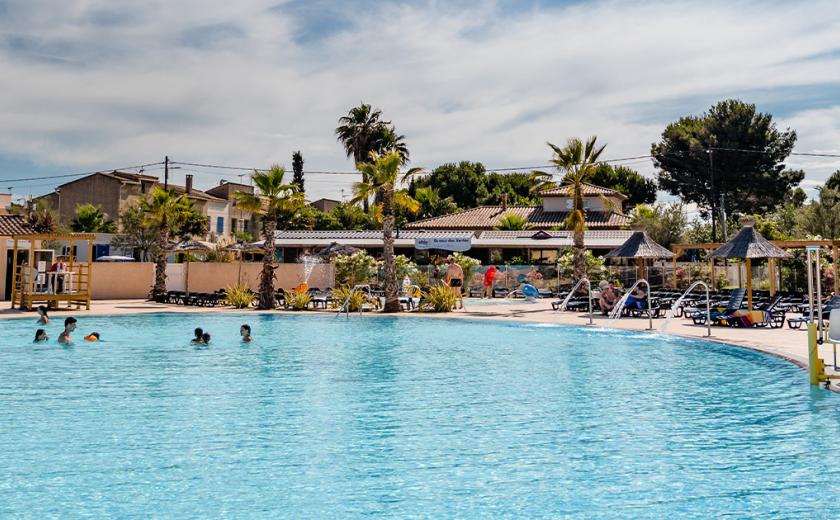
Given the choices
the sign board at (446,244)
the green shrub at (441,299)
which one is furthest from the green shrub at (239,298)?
the sign board at (446,244)

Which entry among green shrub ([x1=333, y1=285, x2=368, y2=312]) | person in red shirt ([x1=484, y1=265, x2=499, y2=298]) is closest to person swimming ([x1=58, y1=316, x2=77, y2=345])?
green shrub ([x1=333, y1=285, x2=368, y2=312])

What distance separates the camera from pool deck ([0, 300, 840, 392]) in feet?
46.7

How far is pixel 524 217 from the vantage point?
55.1 m

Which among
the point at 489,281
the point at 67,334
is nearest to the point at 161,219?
the point at 67,334

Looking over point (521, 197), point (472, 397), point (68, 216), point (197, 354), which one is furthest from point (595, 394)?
point (521, 197)

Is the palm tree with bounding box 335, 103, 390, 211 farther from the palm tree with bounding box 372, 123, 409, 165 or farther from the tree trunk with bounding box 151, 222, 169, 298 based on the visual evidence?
the tree trunk with bounding box 151, 222, 169, 298

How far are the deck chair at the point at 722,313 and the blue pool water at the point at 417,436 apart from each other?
478cm

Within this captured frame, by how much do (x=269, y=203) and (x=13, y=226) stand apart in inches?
427

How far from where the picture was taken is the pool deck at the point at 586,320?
14.2 metres

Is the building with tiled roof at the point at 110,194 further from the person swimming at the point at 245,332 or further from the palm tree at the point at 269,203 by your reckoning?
the person swimming at the point at 245,332

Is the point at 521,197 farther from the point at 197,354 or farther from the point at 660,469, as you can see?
the point at 660,469

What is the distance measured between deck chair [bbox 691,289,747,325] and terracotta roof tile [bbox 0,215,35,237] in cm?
2398

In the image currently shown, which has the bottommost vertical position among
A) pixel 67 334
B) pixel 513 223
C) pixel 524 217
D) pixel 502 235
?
pixel 67 334

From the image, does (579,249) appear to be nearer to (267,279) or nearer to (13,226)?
(267,279)
